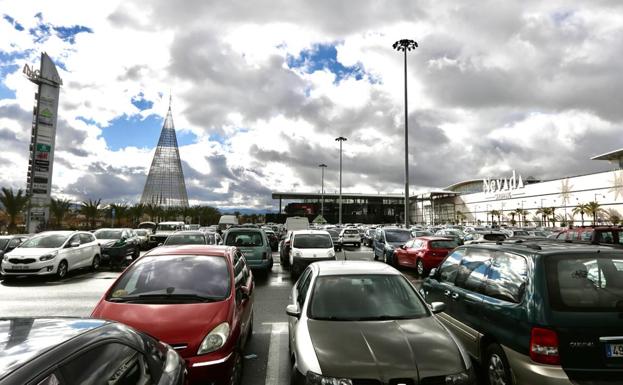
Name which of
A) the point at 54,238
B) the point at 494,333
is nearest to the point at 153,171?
the point at 54,238

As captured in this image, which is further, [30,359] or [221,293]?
[221,293]

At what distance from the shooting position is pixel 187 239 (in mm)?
15125

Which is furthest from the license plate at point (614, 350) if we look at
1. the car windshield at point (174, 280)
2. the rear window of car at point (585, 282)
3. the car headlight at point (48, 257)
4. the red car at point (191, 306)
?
the car headlight at point (48, 257)

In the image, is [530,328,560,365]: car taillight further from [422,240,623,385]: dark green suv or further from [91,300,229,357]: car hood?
[91,300,229,357]: car hood

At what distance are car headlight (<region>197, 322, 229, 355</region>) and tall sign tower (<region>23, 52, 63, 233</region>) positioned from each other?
43.6m

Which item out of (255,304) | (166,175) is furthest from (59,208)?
(166,175)

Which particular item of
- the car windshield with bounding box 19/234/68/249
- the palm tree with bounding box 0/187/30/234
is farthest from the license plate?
the palm tree with bounding box 0/187/30/234

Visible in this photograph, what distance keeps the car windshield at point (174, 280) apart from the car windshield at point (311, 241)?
9277 mm

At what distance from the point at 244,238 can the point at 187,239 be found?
2.51 m

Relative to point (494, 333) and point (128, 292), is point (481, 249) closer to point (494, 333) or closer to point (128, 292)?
point (494, 333)

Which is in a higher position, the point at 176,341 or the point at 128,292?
the point at 128,292

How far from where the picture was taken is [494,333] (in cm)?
420

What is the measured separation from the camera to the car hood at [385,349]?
10.9 feet

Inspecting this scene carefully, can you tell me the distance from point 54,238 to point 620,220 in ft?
227
